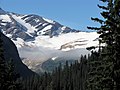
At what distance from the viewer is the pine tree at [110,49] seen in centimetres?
2991

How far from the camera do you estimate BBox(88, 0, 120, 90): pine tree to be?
29906mm

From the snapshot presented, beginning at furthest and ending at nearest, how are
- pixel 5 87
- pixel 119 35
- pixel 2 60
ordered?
1. pixel 5 87
2. pixel 2 60
3. pixel 119 35

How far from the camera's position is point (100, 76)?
31.0m

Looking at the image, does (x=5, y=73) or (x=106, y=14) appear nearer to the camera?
(x=106, y=14)

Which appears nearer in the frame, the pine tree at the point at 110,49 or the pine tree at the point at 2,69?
the pine tree at the point at 110,49

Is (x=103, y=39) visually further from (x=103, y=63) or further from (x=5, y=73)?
(x=5, y=73)

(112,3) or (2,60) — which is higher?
(112,3)

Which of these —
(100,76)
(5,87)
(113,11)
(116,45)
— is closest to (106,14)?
(113,11)

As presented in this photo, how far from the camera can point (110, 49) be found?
3006 cm

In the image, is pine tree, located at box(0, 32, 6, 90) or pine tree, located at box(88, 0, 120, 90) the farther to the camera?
pine tree, located at box(0, 32, 6, 90)

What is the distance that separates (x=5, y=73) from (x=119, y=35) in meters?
22.8

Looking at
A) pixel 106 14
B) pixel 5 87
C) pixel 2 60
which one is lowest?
pixel 5 87

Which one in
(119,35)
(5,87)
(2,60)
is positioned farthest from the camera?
(5,87)

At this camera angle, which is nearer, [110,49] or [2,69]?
[110,49]
